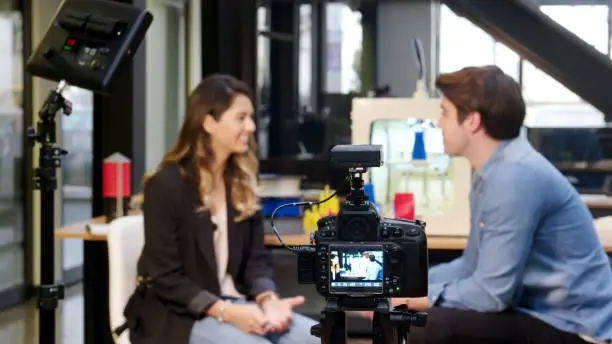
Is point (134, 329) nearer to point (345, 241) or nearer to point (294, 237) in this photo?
point (294, 237)

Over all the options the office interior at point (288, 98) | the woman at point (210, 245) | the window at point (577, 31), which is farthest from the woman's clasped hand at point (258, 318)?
the window at point (577, 31)

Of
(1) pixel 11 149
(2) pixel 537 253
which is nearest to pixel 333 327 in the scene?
(2) pixel 537 253

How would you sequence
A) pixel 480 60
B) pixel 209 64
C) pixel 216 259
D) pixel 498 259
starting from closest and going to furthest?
pixel 498 259 → pixel 216 259 → pixel 209 64 → pixel 480 60

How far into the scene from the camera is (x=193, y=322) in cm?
230

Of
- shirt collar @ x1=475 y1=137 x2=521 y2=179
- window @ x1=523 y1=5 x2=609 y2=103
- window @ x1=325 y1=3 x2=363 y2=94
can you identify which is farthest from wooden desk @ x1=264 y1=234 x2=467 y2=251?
window @ x1=523 y1=5 x2=609 y2=103

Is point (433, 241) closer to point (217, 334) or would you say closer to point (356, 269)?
point (217, 334)

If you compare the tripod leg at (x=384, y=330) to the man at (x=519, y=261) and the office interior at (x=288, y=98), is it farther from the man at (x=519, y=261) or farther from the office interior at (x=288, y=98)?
the office interior at (x=288, y=98)

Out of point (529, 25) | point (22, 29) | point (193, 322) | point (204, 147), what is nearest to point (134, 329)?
point (193, 322)

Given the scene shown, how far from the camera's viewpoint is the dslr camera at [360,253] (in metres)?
1.57

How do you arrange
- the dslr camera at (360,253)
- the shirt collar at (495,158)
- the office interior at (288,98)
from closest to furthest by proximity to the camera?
the dslr camera at (360,253) → the shirt collar at (495,158) → the office interior at (288,98)

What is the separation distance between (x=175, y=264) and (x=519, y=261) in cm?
95

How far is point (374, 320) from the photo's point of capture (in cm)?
161

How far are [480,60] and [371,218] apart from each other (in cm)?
Answer: 716

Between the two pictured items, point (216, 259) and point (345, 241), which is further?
point (216, 259)
